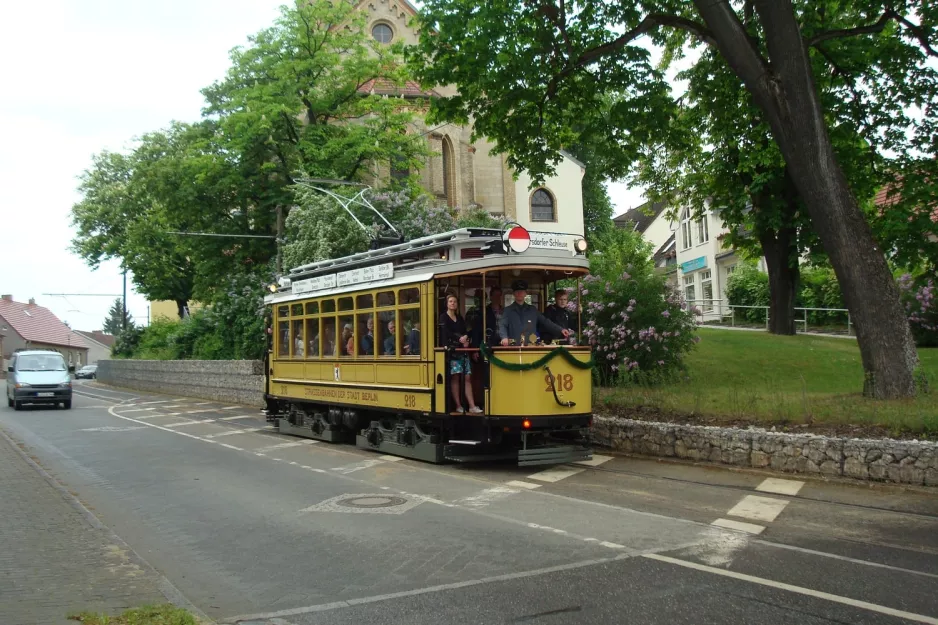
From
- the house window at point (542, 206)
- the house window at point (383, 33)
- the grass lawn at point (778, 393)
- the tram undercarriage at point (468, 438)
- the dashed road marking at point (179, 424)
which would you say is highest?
the house window at point (383, 33)

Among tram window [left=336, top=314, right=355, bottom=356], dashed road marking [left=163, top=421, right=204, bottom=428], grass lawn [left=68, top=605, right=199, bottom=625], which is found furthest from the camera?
dashed road marking [left=163, top=421, right=204, bottom=428]

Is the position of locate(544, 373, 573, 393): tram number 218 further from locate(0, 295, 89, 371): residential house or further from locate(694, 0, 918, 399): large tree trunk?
locate(0, 295, 89, 371): residential house

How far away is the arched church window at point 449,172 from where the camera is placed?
154ft

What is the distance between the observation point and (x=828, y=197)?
528 inches

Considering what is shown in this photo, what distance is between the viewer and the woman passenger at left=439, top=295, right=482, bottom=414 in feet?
41.8

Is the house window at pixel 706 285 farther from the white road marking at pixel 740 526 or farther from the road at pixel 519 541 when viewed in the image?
the white road marking at pixel 740 526

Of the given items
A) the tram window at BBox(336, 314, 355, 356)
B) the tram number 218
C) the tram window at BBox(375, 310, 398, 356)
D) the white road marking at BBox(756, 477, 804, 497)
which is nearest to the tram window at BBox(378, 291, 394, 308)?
the tram window at BBox(375, 310, 398, 356)

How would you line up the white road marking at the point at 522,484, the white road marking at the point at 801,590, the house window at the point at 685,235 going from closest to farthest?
the white road marking at the point at 801,590
the white road marking at the point at 522,484
the house window at the point at 685,235

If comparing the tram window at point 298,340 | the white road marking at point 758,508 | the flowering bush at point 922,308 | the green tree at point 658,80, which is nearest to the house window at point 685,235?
the flowering bush at point 922,308

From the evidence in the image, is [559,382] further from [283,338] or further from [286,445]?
[283,338]

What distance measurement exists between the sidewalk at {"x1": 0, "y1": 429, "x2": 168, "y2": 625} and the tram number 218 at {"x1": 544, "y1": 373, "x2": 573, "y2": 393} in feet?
20.5

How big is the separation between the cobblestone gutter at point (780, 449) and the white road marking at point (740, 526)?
325cm

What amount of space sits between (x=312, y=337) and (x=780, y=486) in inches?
402

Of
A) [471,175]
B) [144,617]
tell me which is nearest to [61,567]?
[144,617]
